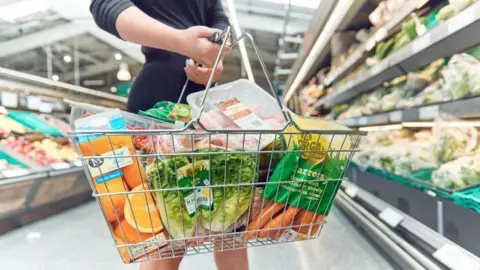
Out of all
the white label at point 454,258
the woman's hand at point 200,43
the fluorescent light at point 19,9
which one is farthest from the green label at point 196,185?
the fluorescent light at point 19,9

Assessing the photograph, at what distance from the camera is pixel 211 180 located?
1.95 ft

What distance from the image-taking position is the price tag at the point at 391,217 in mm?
1801

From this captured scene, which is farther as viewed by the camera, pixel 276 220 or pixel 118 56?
pixel 118 56

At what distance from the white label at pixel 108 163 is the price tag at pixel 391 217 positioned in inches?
60.3

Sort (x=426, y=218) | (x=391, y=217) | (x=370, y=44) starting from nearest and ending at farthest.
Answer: (x=426, y=218), (x=391, y=217), (x=370, y=44)

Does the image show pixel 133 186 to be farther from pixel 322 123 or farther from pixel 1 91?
pixel 1 91

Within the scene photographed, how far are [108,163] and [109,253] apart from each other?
1712 millimetres

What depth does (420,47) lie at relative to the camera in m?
1.71

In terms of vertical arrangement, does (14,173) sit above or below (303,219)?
below

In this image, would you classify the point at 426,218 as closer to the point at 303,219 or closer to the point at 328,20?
the point at 303,219

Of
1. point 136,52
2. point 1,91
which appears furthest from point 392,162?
point 136,52

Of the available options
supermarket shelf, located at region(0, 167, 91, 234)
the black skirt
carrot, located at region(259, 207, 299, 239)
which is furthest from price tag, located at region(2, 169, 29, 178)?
carrot, located at region(259, 207, 299, 239)

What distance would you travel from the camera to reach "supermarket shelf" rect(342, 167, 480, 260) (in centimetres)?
132

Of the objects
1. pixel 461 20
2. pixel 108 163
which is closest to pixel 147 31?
pixel 108 163
